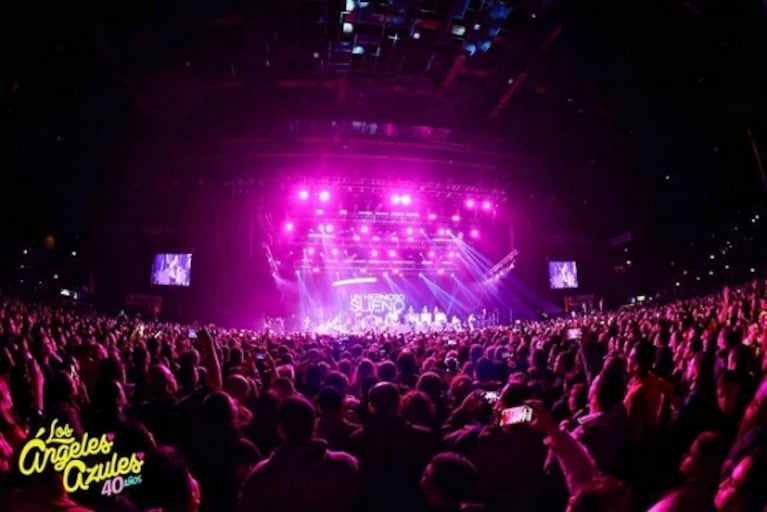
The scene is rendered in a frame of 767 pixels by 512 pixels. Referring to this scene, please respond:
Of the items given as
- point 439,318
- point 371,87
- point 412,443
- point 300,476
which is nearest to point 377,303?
point 439,318

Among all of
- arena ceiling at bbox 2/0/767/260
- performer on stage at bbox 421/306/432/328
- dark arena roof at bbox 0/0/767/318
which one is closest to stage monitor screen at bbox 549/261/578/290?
dark arena roof at bbox 0/0/767/318

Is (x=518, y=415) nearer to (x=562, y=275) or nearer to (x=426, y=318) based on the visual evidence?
(x=562, y=275)

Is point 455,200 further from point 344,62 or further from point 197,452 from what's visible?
point 197,452

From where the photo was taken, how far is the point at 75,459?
214cm

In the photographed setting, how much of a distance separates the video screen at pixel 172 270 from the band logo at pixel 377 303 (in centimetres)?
1367

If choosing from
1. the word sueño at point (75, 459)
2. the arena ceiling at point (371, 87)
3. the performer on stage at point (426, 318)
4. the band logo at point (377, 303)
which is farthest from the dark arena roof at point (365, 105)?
the band logo at point (377, 303)

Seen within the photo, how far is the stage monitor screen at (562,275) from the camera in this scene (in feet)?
87.1

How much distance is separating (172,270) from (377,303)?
15.4 meters

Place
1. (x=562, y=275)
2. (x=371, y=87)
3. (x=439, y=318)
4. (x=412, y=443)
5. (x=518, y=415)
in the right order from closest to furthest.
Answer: (x=518, y=415) → (x=412, y=443) → (x=371, y=87) → (x=562, y=275) → (x=439, y=318)

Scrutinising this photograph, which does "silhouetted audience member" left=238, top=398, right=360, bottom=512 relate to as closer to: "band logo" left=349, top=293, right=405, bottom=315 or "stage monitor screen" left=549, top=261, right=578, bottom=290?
"stage monitor screen" left=549, top=261, right=578, bottom=290

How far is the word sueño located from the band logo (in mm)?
33036

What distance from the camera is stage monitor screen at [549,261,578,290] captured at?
26.6m

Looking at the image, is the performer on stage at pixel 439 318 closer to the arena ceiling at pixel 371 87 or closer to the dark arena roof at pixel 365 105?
the dark arena roof at pixel 365 105

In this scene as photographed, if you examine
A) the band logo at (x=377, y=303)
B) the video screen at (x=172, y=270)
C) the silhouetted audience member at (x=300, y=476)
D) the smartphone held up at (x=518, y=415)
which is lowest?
the silhouetted audience member at (x=300, y=476)
